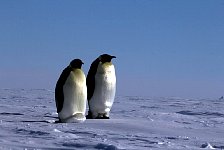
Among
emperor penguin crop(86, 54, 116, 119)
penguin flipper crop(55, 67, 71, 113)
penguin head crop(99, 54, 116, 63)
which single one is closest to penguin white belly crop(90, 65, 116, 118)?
emperor penguin crop(86, 54, 116, 119)

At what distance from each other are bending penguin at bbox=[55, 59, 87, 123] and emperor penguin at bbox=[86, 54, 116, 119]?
748 millimetres

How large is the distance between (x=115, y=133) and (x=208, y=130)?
183 cm

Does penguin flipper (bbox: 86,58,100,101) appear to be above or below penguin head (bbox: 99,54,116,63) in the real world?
below

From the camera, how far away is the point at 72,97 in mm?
8039

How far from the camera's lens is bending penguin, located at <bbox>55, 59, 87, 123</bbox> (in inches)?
316

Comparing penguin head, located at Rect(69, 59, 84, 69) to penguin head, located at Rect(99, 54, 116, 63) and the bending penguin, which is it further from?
penguin head, located at Rect(99, 54, 116, 63)

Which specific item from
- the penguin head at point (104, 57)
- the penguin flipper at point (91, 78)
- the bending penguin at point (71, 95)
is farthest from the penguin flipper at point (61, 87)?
the penguin head at point (104, 57)

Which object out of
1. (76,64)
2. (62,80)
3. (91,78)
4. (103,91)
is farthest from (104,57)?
(62,80)

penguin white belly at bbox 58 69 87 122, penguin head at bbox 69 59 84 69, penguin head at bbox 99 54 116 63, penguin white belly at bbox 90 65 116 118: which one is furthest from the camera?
penguin head at bbox 99 54 116 63

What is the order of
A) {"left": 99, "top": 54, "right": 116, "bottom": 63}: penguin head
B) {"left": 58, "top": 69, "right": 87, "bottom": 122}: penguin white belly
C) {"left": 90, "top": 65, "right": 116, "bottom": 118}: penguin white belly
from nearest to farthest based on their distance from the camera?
{"left": 58, "top": 69, "right": 87, "bottom": 122}: penguin white belly → {"left": 90, "top": 65, "right": 116, "bottom": 118}: penguin white belly → {"left": 99, "top": 54, "right": 116, "bottom": 63}: penguin head

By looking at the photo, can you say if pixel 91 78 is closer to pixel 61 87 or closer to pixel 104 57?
pixel 104 57

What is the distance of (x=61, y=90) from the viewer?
8.12 m

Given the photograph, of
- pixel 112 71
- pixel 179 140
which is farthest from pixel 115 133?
pixel 112 71

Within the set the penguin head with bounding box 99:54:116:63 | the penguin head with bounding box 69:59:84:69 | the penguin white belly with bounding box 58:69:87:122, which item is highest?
the penguin head with bounding box 99:54:116:63
